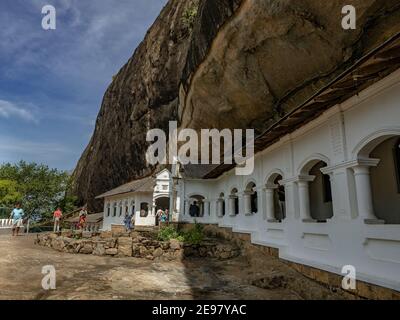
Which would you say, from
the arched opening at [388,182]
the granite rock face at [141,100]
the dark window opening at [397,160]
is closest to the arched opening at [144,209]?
the granite rock face at [141,100]

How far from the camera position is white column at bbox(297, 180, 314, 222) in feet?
28.8

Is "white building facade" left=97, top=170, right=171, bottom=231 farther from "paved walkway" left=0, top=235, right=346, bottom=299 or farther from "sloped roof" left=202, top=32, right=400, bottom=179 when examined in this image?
"sloped roof" left=202, top=32, right=400, bottom=179

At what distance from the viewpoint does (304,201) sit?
884 cm

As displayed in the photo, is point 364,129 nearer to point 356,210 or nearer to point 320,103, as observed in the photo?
point 320,103

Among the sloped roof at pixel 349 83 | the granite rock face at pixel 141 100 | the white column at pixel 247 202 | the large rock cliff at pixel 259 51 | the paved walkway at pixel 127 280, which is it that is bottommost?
the paved walkway at pixel 127 280

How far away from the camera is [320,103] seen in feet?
23.5

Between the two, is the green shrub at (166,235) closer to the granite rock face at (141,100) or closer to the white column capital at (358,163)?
the granite rock face at (141,100)

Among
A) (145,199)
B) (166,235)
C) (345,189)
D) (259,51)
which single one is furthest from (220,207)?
(145,199)

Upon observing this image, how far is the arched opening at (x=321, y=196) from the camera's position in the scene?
10453 mm

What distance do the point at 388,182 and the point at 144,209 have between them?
22.5 metres

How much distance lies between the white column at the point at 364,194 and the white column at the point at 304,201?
222cm

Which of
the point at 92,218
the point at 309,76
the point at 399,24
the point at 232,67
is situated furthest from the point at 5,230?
the point at 399,24

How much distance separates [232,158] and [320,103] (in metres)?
6.85

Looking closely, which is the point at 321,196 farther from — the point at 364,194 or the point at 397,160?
the point at 364,194
